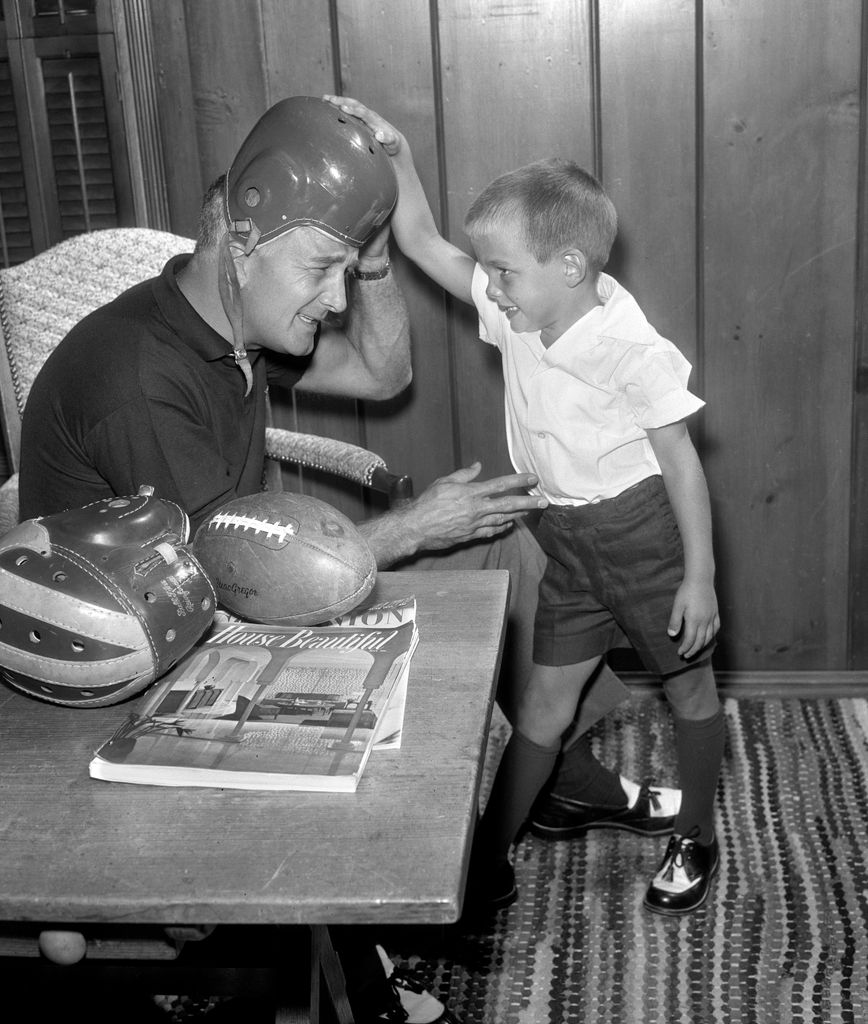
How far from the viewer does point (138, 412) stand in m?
1.52

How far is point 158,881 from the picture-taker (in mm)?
881

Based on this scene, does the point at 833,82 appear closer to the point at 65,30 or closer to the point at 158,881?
the point at 65,30

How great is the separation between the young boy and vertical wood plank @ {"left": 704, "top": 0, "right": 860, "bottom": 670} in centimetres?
60

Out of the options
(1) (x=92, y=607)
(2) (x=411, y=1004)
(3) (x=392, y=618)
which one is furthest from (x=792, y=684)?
(1) (x=92, y=607)

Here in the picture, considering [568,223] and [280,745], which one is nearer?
[280,745]

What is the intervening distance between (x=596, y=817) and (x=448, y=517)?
737mm

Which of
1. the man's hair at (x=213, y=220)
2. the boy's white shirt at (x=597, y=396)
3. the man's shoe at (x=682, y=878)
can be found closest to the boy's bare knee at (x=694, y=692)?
the man's shoe at (x=682, y=878)

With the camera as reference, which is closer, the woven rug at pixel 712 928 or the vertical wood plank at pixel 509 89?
the woven rug at pixel 712 928

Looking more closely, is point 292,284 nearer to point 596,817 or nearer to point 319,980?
point 319,980

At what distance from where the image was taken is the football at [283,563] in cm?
126

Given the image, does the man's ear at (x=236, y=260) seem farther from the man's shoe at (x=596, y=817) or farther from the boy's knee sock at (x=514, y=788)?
the man's shoe at (x=596, y=817)

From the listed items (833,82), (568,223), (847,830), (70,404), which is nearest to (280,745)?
(70,404)

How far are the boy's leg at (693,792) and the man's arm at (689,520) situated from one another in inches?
6.7

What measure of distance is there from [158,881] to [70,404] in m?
0.86
